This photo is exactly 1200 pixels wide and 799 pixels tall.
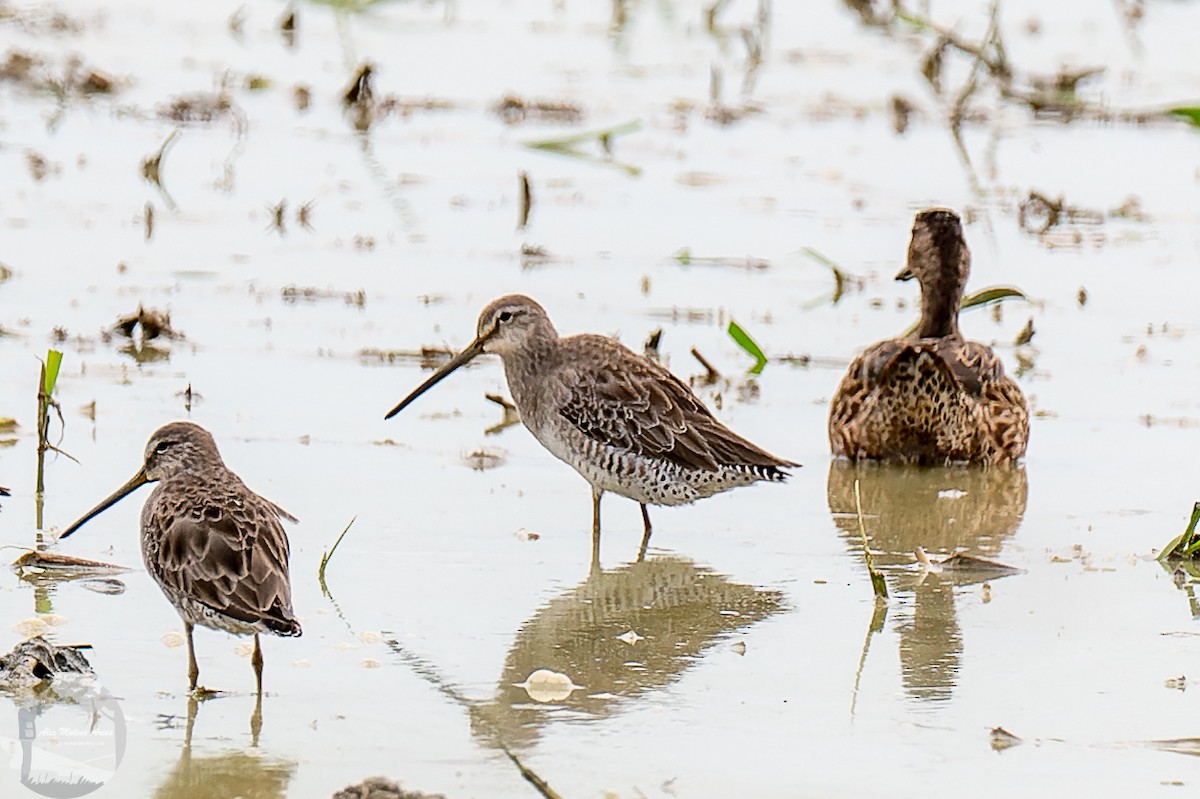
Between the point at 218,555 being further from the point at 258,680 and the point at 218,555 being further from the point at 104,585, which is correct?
the point at 104,585

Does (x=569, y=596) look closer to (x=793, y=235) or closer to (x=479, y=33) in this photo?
(x=793, y=235)

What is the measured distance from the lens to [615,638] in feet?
18.9

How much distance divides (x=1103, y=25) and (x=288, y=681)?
50.5 feet

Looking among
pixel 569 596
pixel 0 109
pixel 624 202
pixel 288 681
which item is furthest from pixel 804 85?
pixel 288 681

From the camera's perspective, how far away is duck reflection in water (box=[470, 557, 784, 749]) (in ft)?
16.8

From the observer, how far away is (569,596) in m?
6.17

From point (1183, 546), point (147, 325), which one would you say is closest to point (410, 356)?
point (147, 325)

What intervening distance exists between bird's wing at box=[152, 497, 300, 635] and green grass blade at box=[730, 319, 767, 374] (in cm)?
322

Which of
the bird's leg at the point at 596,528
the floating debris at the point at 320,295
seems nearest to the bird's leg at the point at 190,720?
the bird's leg at the point at 596,528

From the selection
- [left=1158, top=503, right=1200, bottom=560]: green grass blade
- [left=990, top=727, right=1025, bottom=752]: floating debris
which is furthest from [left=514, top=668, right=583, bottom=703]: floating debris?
[left=1158, top=503, right=1200, bottom=560]: green grass blade

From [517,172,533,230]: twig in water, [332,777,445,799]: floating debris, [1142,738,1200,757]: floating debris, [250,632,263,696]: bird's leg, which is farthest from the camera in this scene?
[517,172,533,230]: twig in water

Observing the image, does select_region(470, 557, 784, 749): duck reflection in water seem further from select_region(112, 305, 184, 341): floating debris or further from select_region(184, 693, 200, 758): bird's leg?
select_region(112, 305, 184, 341): floating debris

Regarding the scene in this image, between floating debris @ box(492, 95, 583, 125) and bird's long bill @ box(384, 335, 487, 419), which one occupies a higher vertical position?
floating debris @ box(492, 95, 583, 125)

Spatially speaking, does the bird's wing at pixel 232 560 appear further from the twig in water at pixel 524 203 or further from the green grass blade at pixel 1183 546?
the twig in water at pixel 524 203
